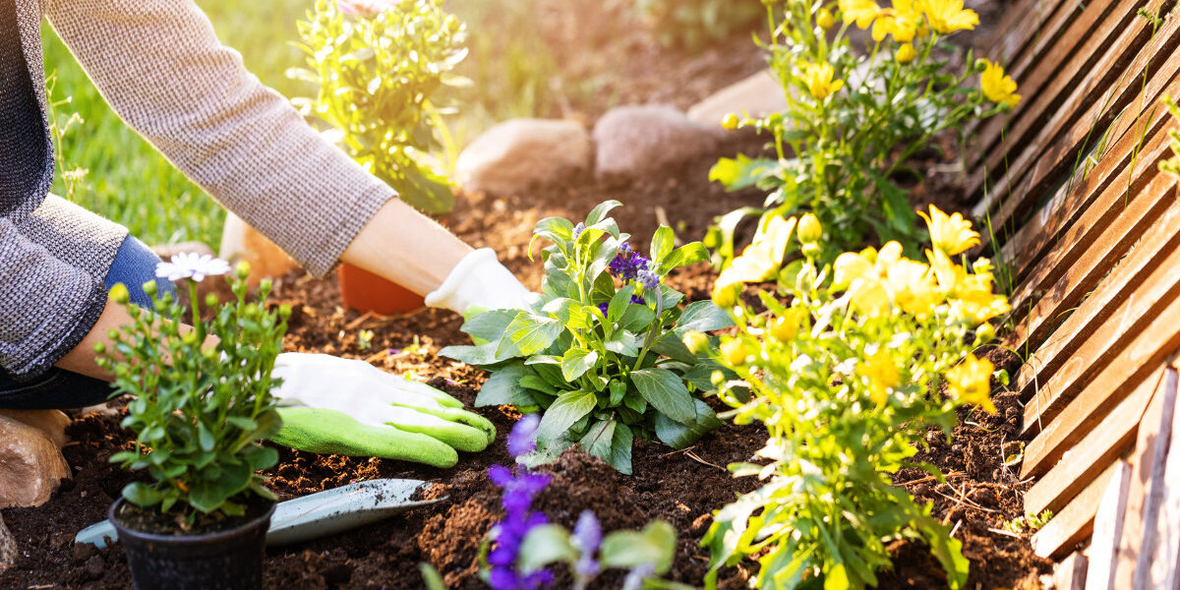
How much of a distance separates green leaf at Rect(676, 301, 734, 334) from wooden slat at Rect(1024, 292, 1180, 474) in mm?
521

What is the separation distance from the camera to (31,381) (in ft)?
5.09

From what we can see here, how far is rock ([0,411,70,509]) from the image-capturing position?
1.49 m

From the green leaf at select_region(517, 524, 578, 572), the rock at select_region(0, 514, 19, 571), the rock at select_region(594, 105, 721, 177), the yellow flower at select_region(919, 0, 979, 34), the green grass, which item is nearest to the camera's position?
the green leaf at select_region(517, 524, 578, 572)

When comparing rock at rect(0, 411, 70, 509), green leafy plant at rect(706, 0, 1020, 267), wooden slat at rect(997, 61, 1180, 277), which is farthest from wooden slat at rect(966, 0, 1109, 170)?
rock at rect(0, 411, 70, 509)

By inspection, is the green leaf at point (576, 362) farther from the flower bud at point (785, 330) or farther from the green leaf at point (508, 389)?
the flower bud at point (785, 330)

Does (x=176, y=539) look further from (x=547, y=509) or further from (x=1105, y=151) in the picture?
(x=1105, y=151)

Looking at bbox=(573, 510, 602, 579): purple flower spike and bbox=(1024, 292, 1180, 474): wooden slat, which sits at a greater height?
bbox=(1024, 292, 1180, 474): wooden slat

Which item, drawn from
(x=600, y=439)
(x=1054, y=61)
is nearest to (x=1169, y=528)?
(x=600, y=439)

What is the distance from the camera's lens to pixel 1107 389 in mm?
1281

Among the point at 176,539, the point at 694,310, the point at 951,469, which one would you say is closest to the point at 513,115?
the point at 694,310

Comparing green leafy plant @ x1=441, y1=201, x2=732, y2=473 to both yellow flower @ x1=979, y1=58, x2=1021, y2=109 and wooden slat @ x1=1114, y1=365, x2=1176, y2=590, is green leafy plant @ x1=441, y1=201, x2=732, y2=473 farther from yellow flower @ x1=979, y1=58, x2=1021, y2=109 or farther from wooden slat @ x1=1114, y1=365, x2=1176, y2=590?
yellow flower @ x1=979, y1=58, x2=1021, y2=109

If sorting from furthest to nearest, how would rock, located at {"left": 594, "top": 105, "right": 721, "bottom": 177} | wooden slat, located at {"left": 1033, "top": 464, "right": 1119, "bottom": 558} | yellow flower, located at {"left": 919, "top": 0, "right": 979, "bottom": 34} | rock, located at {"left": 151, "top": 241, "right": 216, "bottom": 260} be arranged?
rock, located at {"left": 594, "top": 105, "right": 721, "bottom": 177} → rock, located at {"left": 151, "top": 241, "right": 216, "bottom": 260} → yellow flower, located at {"left": 919, "top": 0, "right": 979, "bottom": 34} → wooden slat, located at {"left": 1033, "top": 464, "right": 1119, "bottom": 558}

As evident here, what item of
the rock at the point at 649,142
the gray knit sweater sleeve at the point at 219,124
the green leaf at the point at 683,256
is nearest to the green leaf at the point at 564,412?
the green leaf at the point at 683,256

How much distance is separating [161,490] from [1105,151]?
1.59 meters
